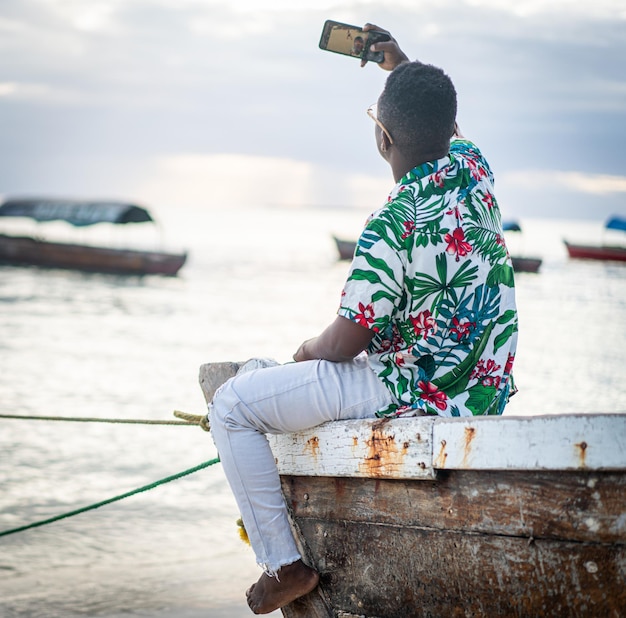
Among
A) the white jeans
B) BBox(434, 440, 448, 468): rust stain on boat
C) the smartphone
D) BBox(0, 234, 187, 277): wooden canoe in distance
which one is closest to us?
BBox(434, 440, 448, 468): rust stain on boat

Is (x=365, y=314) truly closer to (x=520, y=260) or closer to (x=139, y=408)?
(x=139, y=408)

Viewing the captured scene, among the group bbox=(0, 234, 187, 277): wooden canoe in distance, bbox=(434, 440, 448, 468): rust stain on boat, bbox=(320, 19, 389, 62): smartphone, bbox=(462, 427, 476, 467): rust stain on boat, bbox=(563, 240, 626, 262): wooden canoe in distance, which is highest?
bbox=(320, 19, 389, 62): smartphone

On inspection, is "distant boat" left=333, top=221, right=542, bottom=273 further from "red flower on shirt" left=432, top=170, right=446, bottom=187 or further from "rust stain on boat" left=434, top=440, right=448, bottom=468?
"rust stain on boat" left=434, top=440, right=448, bottom=468

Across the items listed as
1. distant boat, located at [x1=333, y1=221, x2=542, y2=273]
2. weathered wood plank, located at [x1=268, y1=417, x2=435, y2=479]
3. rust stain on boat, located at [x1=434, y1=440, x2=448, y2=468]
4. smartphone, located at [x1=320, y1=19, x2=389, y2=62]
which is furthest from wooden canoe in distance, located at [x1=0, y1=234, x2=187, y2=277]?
rust stain on boat, located at [x1=434, y1=440, x2=448, y2=468]

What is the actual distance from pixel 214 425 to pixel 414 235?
844 millimetres

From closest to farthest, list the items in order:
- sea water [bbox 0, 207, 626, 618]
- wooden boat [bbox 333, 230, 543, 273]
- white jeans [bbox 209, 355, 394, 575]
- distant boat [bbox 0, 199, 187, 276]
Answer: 1. white jeans [bbox 209, 355, 394, 575]
2. sea water [bbox 0, 207, 626, 618]
3. distant boat [bbox 0, 199, 187, 276]
4. wooden boat [bbox 333, 230, 543, 273]

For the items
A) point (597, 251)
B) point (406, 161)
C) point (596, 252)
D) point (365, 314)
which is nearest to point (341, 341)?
point (365, 314)

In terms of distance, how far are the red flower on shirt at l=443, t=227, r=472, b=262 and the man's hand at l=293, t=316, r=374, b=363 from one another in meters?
0.33

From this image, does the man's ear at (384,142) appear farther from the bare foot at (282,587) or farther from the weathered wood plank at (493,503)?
the bare foot at (282,587)

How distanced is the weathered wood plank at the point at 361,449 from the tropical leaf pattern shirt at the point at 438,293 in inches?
3.9

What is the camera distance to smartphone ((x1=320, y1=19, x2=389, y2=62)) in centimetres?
313

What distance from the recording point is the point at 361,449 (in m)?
2.51

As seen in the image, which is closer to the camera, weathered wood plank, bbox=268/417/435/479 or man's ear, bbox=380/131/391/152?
weathered wood plank, bbox=268/417/435/479

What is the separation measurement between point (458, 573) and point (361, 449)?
442 mm
